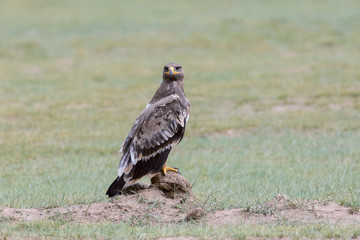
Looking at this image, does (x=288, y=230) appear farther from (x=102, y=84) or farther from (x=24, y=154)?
(x=102, y=84)

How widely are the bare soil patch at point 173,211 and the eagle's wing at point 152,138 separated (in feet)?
0.78

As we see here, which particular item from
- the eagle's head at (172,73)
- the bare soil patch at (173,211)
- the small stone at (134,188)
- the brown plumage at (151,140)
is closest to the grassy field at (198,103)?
the bare soil patch at (173,211)

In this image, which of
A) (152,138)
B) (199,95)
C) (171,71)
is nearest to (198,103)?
(199,95)

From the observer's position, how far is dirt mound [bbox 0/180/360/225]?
6.89 metres

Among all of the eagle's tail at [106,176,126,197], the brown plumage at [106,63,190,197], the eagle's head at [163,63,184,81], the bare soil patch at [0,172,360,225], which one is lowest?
the bare soil patch at [0,172,360,225]

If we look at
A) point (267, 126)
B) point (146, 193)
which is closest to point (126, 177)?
point (146, 193)

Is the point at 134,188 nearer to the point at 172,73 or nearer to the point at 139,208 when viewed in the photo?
the point at 139,208

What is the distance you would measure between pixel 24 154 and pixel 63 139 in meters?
1.30

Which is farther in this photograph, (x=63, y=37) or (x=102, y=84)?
(x=63, y=37)

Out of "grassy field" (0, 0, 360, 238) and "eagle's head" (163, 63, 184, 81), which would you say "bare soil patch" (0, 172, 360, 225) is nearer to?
"grassy field" (0, 0, 360, 238)

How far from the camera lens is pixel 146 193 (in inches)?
301

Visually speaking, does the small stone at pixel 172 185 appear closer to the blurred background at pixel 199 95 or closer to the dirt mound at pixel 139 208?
the dirt mound at pixel 139 208

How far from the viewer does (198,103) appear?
16.8 meters

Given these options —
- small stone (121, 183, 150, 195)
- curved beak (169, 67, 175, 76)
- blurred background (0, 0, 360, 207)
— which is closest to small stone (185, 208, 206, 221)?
blurred background (0, 0, 360, 207)
